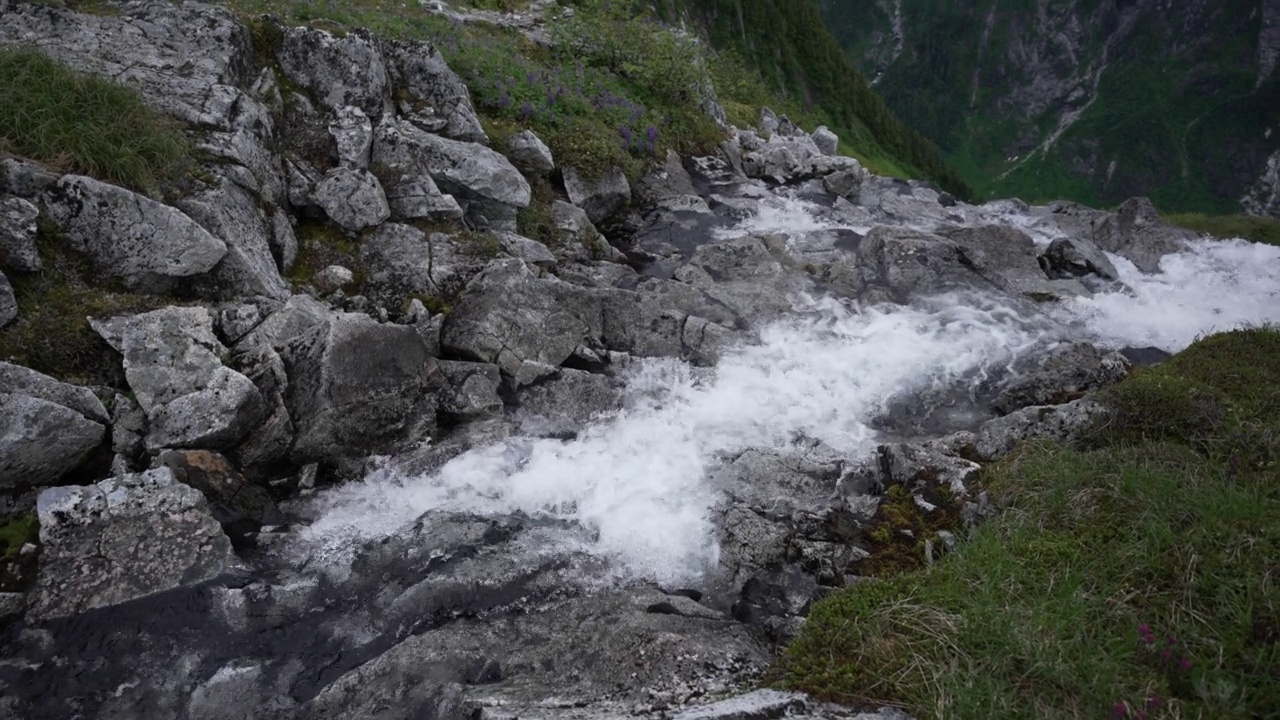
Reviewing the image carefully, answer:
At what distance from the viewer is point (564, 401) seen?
46.0 feet

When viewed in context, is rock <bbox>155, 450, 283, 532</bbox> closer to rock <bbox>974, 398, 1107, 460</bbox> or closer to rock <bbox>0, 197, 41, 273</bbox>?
rock <bbox>0, 197, 41, 273</bbox>

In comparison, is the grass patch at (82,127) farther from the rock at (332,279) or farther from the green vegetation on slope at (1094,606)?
the green vegetation on slope at (1094,606)

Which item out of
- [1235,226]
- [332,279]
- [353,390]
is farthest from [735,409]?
[1235,226]

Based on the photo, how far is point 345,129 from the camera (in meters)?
18.1

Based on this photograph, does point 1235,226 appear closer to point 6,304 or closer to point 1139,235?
point 1139,235

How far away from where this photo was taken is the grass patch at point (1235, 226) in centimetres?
2717

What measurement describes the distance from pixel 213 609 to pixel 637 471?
6.65 meters

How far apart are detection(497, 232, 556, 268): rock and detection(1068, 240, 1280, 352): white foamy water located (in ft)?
49.8

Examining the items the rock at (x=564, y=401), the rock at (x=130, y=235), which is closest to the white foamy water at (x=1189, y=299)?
the rock at (x=564, y=401)

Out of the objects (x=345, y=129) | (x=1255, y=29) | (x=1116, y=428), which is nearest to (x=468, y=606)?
(x=1116, y=428)

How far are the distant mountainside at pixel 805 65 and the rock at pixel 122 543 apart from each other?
308ft

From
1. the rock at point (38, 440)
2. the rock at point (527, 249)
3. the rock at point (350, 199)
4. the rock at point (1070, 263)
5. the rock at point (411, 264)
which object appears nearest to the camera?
the rock at point (38, 440)

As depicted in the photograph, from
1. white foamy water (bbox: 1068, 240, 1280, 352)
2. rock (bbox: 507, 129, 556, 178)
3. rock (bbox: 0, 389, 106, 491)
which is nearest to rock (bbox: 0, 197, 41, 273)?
rock (bbox: 0, 389, 106, 491)

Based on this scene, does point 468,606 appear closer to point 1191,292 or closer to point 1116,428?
point 1116,428
